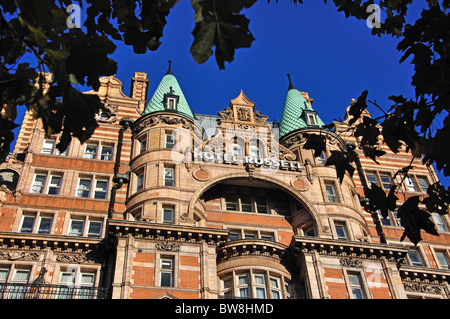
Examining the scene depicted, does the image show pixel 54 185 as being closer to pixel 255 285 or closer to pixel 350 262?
pixel 255 285

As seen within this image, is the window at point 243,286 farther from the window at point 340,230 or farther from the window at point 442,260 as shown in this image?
the window at point 442,260

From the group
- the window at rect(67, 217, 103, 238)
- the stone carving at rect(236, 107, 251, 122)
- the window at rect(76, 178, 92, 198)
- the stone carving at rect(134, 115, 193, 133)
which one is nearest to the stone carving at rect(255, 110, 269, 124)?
the stone carving at rect(236, 107, 251, 122)

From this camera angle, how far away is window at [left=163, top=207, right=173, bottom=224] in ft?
93.9

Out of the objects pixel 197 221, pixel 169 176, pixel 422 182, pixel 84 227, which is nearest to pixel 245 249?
pixel 197 221

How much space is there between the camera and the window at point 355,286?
26.7 m

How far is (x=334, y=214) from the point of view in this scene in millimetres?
30734

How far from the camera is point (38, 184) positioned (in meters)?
30.5

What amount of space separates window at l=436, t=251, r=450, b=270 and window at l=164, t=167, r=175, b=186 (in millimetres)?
17638

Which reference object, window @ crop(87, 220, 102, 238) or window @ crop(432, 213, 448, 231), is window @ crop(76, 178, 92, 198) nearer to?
window @ crop(87, 220, 102, 238)

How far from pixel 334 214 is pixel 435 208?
2076 cm

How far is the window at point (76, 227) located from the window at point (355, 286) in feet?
49.6

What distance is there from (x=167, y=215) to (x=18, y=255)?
808cm
